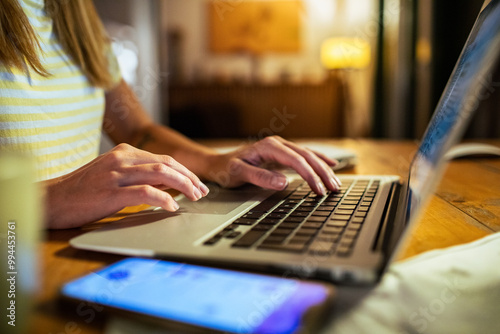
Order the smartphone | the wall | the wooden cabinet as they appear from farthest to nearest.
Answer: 1. the wall
2. the wooden cabinet
3. the smartphone

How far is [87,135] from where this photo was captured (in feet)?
2.66

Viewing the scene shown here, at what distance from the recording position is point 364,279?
0.27 metres

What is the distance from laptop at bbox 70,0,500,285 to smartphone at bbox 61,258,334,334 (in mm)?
26

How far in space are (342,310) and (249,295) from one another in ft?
0.19

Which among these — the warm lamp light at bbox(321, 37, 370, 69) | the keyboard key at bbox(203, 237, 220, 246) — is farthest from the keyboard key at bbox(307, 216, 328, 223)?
the warm lamp light at bbox(321, 37, 370, 69)

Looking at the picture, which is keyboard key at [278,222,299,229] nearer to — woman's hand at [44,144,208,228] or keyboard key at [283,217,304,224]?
keyboard key at [283,217,304,224]

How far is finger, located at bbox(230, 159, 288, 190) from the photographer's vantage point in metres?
0.55

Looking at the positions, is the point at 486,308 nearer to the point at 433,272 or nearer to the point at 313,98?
the point at 433,272

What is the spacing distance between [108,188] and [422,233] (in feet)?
1.03

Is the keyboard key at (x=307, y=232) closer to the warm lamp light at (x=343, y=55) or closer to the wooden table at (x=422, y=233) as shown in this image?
the wooden table at (x=422, y=233)

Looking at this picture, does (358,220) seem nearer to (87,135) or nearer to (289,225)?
(289,225)

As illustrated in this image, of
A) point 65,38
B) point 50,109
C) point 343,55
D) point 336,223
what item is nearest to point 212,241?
point 336,223

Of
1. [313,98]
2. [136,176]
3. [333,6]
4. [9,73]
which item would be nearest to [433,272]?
[136,176]

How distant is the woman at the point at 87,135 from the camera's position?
431 mm
